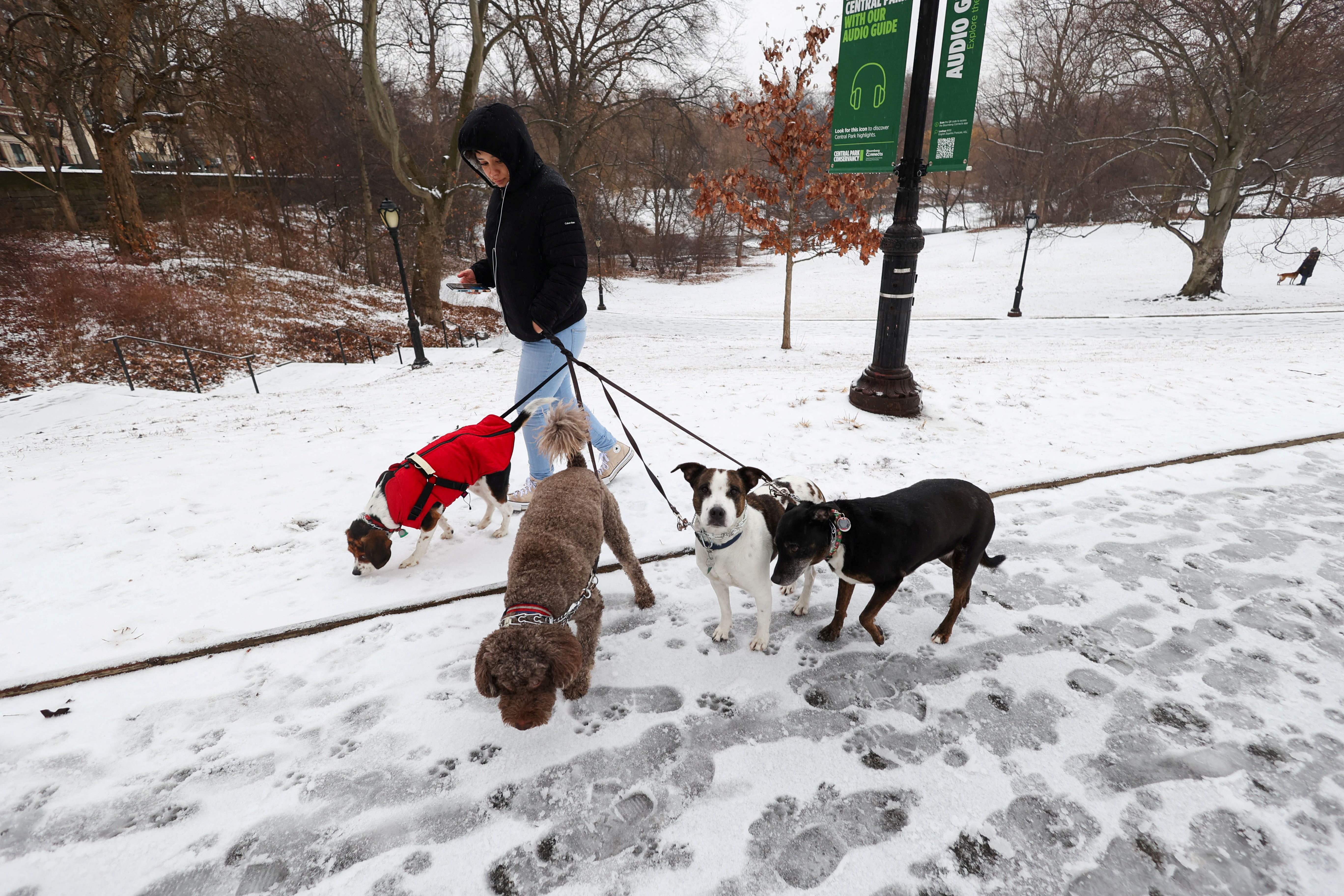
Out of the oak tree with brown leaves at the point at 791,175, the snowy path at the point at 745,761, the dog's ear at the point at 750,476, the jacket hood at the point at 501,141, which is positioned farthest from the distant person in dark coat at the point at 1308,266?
the jacket hood at the point at 501,141

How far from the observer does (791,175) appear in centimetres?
1123

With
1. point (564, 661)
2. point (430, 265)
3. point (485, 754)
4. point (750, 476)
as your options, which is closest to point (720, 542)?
point (750, 476)

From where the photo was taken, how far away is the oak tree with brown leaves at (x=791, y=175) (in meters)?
10.7

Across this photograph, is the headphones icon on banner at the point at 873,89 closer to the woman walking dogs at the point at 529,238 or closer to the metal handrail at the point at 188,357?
the woman walking dogs at the point at 529,238

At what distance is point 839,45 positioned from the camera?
5883 millimetres

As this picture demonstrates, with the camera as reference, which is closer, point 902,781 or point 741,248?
point 902,781

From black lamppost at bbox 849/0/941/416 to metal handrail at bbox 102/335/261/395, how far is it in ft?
36.6

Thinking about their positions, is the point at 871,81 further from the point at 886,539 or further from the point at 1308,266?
the point at 1308,266

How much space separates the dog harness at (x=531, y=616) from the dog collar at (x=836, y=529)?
1314 mm

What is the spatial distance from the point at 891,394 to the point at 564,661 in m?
4.97

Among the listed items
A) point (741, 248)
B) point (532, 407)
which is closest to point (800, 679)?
point (532, 407)

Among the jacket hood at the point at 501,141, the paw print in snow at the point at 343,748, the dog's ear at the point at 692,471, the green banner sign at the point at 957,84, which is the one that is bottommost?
the paw print in snow at the point at 343,748

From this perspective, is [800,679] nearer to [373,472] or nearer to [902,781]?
[902,781]

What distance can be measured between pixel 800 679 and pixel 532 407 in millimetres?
2634
